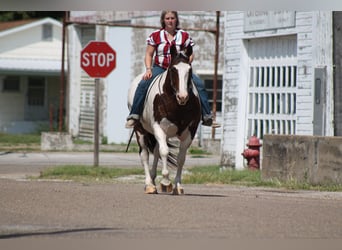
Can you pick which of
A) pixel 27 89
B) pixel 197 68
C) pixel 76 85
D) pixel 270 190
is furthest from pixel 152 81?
pixel 27 89

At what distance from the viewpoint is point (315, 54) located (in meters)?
19.5

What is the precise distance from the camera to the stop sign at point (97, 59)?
2184 centimetres

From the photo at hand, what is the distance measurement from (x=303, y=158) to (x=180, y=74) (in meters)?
4.21

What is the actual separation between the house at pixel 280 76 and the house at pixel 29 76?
926 inches

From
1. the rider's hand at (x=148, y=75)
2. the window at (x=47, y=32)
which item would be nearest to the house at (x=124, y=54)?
the window at (x=47, y=32)

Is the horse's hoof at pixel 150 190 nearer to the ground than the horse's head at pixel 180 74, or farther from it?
nearer to the ground

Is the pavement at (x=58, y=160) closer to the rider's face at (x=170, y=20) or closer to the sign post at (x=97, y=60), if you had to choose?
the sign post at (x=97, y=60)

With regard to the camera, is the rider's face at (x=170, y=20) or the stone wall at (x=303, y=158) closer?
the rider's face at (x=170, y=20)

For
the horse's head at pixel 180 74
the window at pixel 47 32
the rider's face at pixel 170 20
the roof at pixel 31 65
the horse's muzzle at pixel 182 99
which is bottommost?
the horse's muzzle at pixel 182 99

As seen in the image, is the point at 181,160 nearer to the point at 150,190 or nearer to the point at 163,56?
the point at 150,190

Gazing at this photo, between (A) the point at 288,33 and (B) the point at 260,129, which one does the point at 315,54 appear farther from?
(B) the point at 260,129

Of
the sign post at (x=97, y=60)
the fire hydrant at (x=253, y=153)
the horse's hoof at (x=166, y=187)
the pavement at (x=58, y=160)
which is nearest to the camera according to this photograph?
the horse's hoof at (x=166, y=187)

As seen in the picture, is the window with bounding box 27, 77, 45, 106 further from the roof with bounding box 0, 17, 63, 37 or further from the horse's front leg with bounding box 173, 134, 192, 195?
the horse's front leg with bounding box 173, 134, 192, 195

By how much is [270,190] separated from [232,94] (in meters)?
6.37
